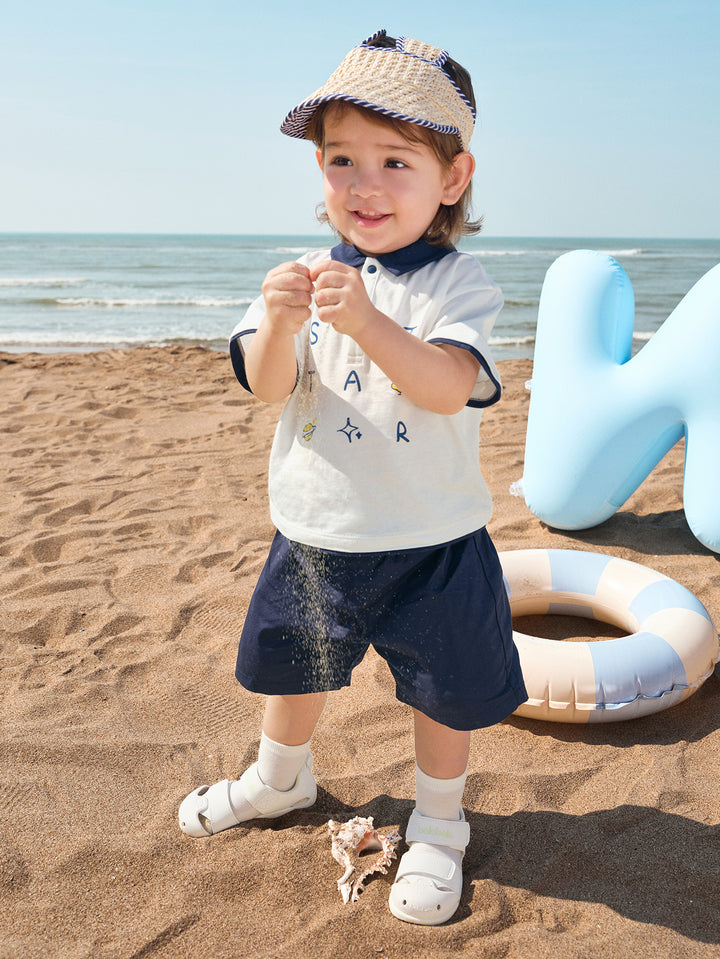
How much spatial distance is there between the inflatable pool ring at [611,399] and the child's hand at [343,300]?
2322 mm

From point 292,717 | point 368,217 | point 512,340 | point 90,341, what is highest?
point 368,217

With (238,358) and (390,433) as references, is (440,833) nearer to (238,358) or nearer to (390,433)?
(390,433)

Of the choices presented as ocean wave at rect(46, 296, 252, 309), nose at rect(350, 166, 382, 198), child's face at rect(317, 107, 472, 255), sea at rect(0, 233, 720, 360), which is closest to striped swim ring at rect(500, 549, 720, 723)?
child's face at rect(317, 107, 472, 255)

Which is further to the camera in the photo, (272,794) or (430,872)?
(272,794)

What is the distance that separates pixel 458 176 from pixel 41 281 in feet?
64.9

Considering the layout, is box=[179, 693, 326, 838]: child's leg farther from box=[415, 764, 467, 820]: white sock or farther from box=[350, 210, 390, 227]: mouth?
box=[350, 210, 390, 227]: mouth

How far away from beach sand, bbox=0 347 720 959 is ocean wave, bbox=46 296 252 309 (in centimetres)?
1219

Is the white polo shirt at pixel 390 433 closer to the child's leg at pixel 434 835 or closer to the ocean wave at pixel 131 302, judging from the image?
the child's leg at pixel 434 835

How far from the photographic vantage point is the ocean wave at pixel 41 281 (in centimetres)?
1859

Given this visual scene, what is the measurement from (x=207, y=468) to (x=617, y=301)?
243cm

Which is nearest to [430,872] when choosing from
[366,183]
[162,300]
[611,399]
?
[366,183]

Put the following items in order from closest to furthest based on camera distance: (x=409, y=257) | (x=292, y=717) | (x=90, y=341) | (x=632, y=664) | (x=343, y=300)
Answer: (x=343, y=300) < (x=409, y=257) < (x=292, y=717) < (x=632, y=664) < (x=90, y=341)

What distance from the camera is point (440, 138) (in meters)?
1.50

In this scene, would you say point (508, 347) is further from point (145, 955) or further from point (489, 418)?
point (145, 955)
